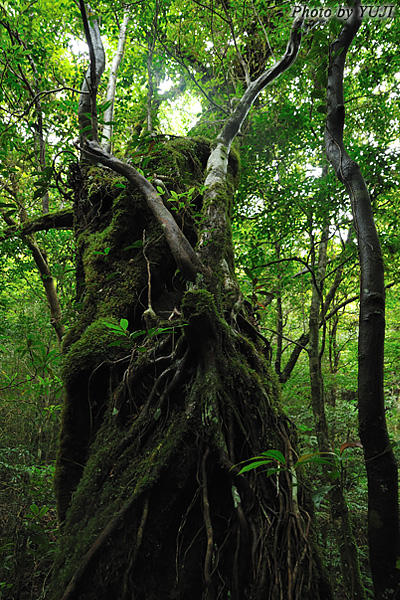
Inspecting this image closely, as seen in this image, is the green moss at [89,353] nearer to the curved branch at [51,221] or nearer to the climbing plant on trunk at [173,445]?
the climbing plant on trunk at [173,445]

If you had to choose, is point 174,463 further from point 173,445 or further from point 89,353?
point 89,353

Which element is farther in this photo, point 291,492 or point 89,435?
point 89,435

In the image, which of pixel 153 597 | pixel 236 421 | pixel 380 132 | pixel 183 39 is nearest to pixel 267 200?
pixel 380 132

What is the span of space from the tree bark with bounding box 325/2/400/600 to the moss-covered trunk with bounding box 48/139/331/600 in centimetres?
45

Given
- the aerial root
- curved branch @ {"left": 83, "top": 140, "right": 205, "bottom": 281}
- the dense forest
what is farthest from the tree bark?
curved branch @ {"left": 83, "top": 140, "right": 205, "bottom": 281}

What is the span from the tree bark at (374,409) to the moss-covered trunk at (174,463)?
454 mm

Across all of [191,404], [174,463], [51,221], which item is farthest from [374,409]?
[51,221]

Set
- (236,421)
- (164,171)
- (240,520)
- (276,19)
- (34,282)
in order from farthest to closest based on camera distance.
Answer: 1. (34,282)
2. (276,19)
3. (164,171)
4. (236,421)
5. (240,520)

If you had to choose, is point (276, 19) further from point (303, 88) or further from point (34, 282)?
point (34, 282)

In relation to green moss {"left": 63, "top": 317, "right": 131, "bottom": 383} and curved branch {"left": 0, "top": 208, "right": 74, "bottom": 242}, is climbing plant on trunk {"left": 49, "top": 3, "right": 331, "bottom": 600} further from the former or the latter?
A: curved branch {"left": 0, "top": 208, "right": 74, "bottom": 242}

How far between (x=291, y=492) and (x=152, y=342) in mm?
1310

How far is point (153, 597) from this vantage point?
157 centimetres

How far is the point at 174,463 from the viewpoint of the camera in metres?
1.74

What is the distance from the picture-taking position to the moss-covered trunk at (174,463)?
1.51m
